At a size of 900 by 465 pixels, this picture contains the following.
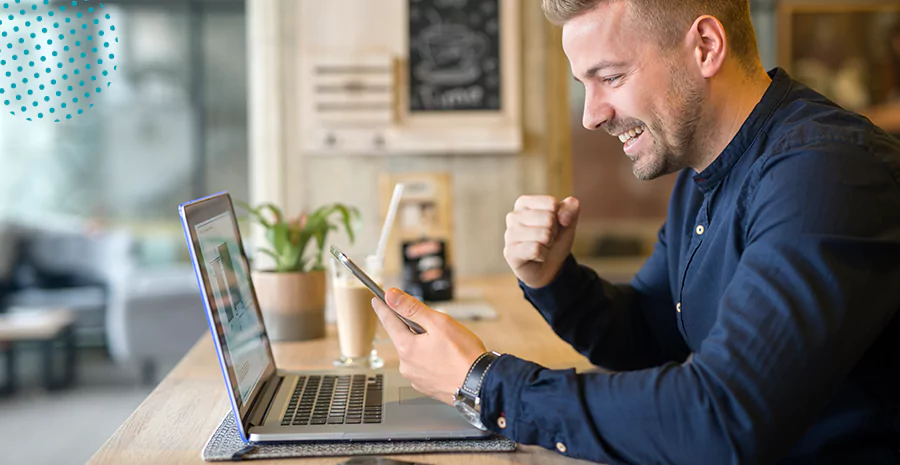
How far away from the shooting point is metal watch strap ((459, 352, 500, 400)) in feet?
2.93

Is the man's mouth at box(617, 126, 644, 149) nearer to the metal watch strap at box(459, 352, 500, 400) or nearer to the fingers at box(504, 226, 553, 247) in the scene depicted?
the fingers at box(504, 226, 553, 247)

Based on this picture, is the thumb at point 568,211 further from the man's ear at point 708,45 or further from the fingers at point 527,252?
the man's ear at point 708,45

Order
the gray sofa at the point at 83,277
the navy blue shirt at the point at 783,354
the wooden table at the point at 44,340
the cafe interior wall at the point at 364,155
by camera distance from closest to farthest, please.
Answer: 1. the navy blue shirt at the point at 783,354
2. the cafe interior wall at the point at 364,155
3. the wooden table at the point at 44,340
4. the gray sofa at the point at 83,277

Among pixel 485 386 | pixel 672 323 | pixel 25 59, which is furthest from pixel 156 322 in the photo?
pixel 485 386

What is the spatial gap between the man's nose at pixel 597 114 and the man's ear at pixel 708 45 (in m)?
0.13

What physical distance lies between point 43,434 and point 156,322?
43.2 inches

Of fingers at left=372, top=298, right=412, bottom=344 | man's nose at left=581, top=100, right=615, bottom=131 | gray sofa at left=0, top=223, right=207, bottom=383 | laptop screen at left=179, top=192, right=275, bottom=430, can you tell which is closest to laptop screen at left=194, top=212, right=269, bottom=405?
laptop screen at left=179, top=192, right=275, bottom=430

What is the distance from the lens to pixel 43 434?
146 inches

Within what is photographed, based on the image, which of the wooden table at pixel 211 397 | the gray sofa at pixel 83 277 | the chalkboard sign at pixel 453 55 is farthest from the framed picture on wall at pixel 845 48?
the gray sofa at pixel 83 277

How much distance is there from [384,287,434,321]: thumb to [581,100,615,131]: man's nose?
0.36m

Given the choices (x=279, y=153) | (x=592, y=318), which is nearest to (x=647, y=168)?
(x=592, y=318)

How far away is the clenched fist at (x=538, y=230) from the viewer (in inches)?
45.1

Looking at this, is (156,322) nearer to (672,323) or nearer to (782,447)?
(672,323)

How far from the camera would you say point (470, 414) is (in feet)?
3.03
